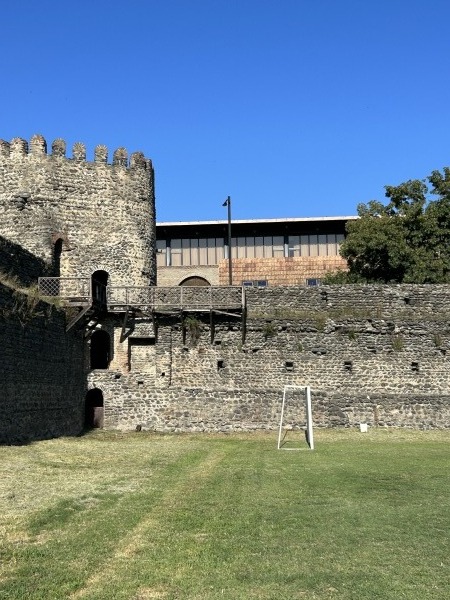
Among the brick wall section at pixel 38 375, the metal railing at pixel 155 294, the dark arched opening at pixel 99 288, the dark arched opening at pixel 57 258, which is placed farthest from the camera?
the dark arched opening at pixel 57 258

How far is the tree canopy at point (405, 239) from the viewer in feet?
110

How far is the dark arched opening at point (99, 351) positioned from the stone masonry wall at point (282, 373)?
1161 mm

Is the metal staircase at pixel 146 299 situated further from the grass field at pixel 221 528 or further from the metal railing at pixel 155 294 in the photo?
the grass field at pixel 221 528

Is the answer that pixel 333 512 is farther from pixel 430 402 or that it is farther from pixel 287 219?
pixel 287 219

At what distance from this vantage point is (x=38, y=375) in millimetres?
19078

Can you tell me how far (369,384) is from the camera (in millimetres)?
23875

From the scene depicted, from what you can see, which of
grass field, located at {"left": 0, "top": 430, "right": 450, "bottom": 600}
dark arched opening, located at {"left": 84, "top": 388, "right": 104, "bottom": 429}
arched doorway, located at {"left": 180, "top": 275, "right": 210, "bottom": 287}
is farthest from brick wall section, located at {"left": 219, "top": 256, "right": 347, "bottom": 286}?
grass field, located at {"left": 0, "top": 430, "right": 450, "bottom": 600}

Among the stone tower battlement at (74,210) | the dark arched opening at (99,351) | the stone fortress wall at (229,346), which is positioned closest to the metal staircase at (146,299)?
the stone fortress wall at (229,346)

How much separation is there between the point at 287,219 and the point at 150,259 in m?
21.4

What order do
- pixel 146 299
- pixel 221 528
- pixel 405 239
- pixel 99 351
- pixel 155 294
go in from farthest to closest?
pixel 405 239 < pixel 99 351 < pixel 146 299 < pixel 155 294 < pixel 221 528

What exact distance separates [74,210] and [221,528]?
19551 millimetres

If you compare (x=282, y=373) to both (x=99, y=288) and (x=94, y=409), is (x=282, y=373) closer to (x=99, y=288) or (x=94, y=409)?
(x=94, y=409)

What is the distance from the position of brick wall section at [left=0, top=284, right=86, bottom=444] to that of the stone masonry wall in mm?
1901

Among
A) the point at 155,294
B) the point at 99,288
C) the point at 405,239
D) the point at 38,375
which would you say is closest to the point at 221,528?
the point at 38,375
